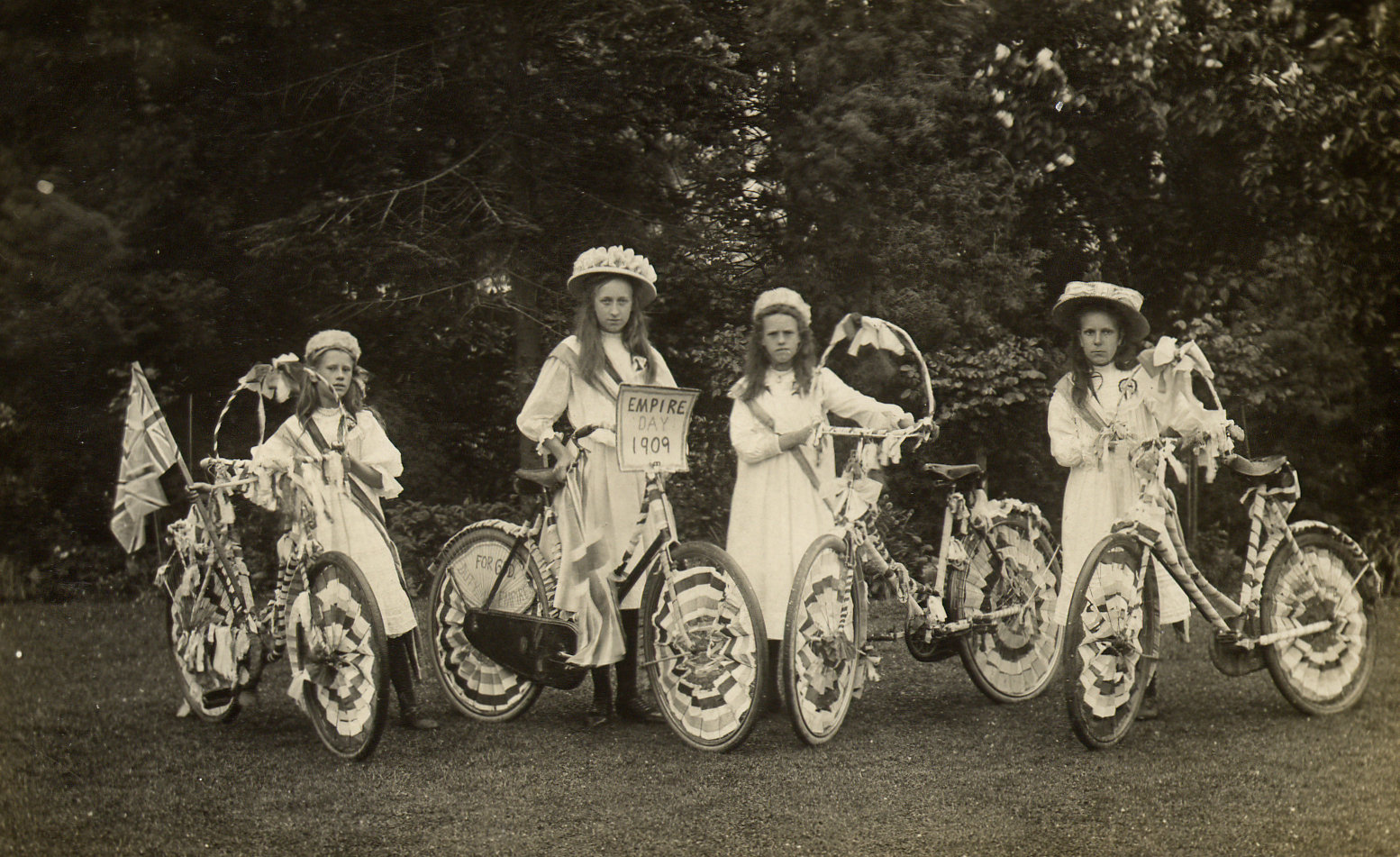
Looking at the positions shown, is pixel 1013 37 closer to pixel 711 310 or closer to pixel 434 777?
pixel 711 310

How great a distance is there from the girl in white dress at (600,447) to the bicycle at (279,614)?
0.86 meters

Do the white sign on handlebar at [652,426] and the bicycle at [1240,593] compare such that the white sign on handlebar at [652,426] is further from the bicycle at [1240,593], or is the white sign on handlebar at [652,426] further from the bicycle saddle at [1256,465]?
the bicycle saddle at [1256,465]

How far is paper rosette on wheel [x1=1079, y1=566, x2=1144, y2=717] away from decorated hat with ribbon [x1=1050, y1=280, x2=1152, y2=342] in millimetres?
1024

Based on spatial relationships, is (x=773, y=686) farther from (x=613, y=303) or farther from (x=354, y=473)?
(x=354, y=473)

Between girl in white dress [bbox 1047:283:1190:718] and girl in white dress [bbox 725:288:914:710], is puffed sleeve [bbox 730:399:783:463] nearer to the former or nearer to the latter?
girl in white dress [bbox 725:288:914:710]

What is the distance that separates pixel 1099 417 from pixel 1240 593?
0.85 metres

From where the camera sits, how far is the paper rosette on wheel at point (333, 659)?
4000 millimetres

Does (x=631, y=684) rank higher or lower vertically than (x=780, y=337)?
lower

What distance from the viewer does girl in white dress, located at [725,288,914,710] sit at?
4465 millimetres

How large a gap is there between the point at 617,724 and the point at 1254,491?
2.62m

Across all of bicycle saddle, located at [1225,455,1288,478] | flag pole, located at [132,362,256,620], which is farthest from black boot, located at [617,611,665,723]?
bicycle saddle, located at [1225,455,1288,478]

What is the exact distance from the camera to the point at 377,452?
4637mm

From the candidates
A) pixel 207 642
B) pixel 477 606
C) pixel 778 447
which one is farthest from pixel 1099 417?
pixel 207 642

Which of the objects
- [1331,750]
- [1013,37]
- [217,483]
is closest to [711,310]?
[1013,37]
